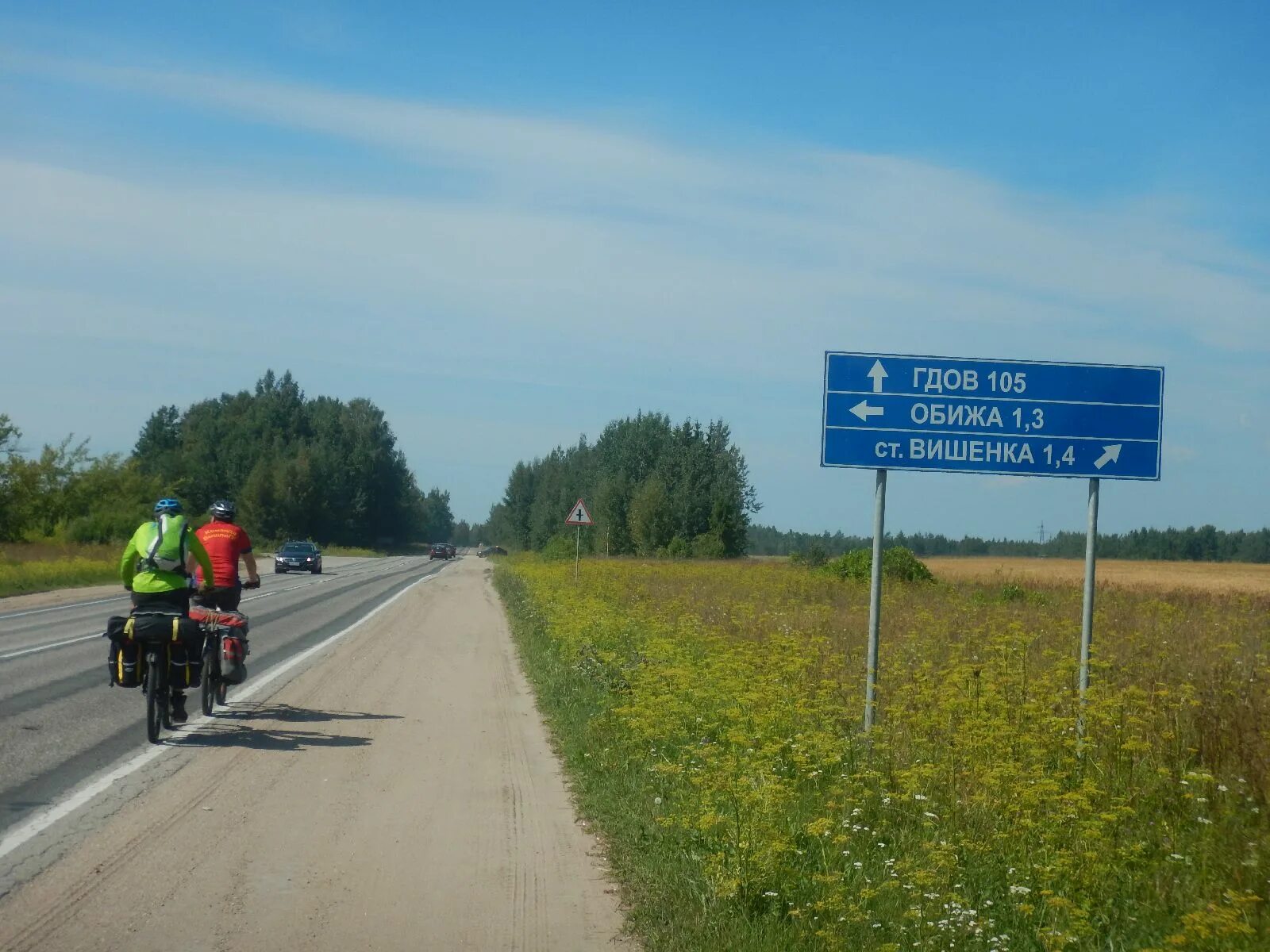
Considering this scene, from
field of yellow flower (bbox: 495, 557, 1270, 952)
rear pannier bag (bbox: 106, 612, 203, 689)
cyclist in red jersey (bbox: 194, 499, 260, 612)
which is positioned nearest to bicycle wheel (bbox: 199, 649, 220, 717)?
cyclist in red jersey (bbox: 194, 499, 260, 612)

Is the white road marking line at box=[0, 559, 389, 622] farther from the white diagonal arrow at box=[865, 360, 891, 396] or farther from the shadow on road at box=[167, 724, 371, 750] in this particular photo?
the white diagonal arrow at box=[865, 360, 891, 396]

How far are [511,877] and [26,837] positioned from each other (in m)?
2.76

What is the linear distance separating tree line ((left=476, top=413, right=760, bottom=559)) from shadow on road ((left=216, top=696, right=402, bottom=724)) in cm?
5088

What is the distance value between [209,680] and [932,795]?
286 inches

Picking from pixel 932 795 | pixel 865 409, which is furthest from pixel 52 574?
pixel 932 795

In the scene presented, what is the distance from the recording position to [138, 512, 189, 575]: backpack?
10.1m

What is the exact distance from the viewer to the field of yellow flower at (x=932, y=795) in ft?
17.7

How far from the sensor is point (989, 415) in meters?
9.80

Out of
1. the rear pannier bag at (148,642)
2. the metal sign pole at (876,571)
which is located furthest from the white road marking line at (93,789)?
the metal sign pole at (876,571)

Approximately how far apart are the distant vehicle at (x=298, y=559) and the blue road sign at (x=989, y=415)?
50.4 m

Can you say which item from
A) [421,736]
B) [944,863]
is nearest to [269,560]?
[421,736]

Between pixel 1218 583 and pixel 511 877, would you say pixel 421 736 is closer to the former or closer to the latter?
pixel 511 877

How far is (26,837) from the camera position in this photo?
22.3 ft

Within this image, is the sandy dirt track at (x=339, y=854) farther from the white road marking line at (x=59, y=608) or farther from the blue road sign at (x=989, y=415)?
the white road marking line at (x=59, y=608)
